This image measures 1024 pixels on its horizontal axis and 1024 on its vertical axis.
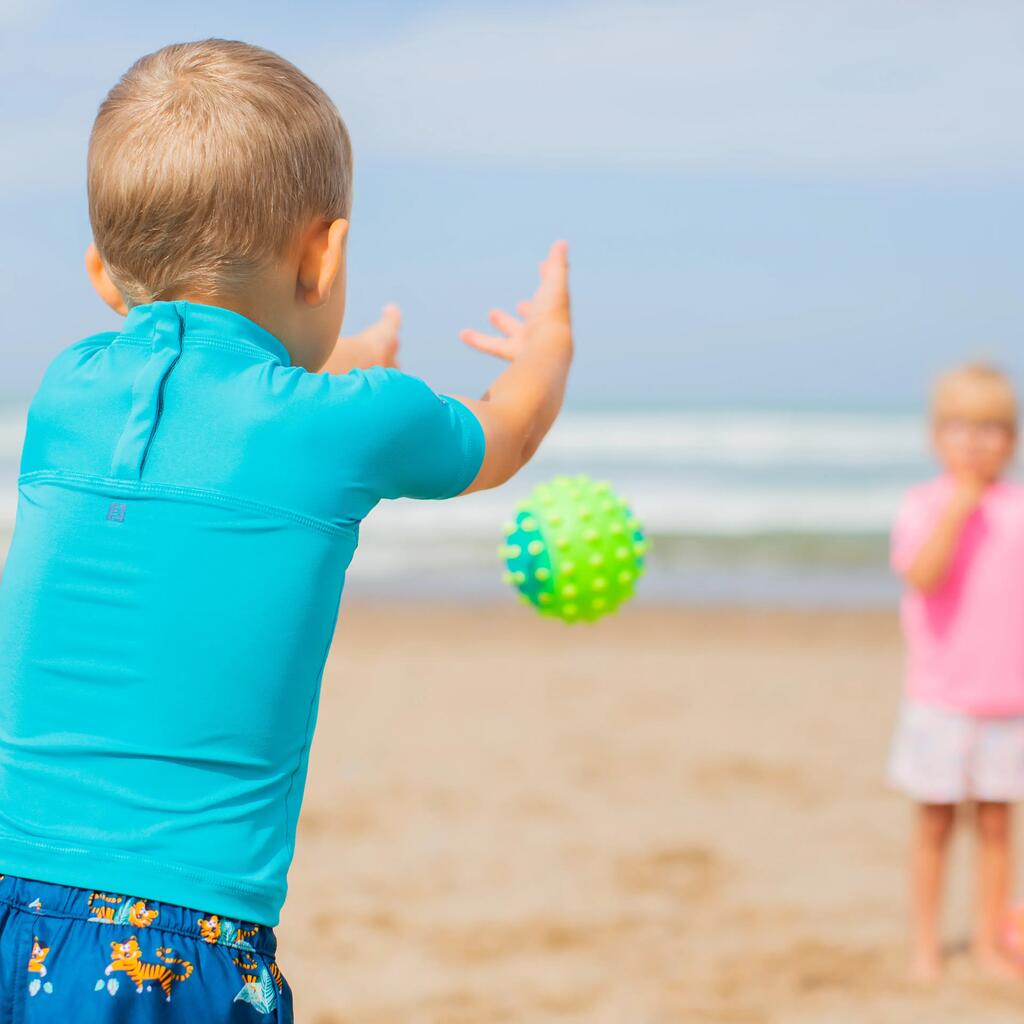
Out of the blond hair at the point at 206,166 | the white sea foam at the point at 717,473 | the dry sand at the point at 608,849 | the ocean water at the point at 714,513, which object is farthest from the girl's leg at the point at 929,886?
the white sea foam at the point at 717,473

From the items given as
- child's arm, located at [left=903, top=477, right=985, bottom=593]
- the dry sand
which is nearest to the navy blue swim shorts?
the dry sand

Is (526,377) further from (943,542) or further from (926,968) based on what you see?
(926,968)

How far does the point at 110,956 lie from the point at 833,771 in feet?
19.8

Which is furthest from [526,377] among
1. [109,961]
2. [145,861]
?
[109,961]

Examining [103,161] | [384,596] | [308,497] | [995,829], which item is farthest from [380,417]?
[384,596]

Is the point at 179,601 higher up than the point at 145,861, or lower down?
higher up

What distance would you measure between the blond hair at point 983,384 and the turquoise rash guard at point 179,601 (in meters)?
3.49

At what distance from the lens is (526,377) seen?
7.20 ft

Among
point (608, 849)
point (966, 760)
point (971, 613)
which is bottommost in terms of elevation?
point (608, 849)

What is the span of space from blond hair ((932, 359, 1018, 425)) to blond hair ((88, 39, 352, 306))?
3.50 metres

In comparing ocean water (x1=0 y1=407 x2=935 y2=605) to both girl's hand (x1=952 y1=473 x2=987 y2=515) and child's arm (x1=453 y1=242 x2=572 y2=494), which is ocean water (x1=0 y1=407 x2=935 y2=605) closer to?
girl's hand (x1=952 y1=473 x2=987 y2=515)

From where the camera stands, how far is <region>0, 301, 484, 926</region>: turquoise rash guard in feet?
5.93

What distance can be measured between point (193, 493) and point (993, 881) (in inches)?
158

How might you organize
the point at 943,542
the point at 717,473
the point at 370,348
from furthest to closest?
the point at 717,473 → the point at 943,542 → the point at 370,348
